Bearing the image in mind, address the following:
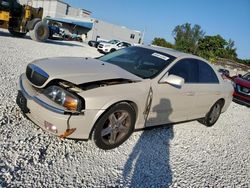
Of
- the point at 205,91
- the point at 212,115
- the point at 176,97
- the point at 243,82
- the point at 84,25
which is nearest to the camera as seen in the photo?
the point at 176,97

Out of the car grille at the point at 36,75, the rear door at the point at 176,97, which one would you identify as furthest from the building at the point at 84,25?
the car grille at the point at 36,75

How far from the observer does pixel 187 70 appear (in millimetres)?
5070

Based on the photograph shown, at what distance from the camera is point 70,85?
11.8 ft

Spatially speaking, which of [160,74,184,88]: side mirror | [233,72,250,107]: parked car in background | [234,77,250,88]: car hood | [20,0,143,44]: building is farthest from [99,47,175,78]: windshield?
[20,0,143,44]: building

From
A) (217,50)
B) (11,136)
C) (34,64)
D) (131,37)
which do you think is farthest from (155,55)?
(131,37)

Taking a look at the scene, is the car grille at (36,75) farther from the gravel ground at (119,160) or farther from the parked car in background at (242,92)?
the parked car in background at (242,92)

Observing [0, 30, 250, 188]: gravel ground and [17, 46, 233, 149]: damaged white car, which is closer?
[0, 30, 250, 188]: gravel ground

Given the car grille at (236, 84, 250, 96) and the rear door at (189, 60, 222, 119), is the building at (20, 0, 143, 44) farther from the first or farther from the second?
the rear door at (189, 60, 222, 119)

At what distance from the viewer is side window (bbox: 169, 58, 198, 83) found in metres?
4.74

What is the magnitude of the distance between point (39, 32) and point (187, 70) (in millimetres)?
14701

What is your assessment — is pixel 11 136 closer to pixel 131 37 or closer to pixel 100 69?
pixel 100 69

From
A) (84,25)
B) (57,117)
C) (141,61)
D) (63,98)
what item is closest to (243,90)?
(141,61)

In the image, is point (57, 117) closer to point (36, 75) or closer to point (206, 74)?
point (36, 75)

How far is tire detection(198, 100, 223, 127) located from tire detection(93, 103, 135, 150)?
2.67 metres
